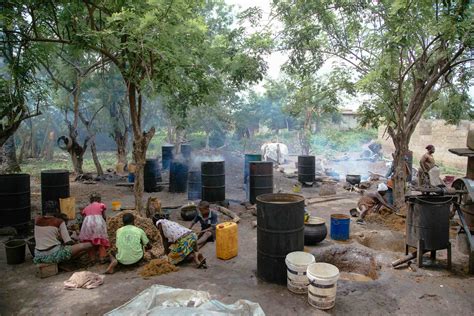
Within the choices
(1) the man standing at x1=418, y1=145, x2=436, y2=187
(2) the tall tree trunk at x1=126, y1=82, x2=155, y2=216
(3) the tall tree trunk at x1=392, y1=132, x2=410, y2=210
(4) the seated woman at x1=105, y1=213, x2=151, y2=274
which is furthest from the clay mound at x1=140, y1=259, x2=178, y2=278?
(1) the man standing at x1=418, y1=145, x2=436, y2=187

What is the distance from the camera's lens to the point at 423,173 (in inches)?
398

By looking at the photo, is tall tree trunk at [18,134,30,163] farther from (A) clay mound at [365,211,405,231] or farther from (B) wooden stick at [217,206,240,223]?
(A) clay mound at [365,211,405,231]

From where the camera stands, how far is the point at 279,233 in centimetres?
484

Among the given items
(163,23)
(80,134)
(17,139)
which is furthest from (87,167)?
(163,23)

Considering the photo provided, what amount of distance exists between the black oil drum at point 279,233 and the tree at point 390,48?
406 cm

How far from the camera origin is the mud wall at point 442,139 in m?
16.6

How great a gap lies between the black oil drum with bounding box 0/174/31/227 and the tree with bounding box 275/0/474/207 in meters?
7.87

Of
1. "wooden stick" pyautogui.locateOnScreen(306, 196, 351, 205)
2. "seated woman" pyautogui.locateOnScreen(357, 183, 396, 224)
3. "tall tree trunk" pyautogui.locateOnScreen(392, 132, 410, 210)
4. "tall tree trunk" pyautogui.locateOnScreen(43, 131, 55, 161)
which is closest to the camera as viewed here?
"seated woman" pyautogui.locateOnScreen(357, 183, 396, 224)

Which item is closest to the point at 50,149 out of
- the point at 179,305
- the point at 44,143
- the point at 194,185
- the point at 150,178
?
the point at 44,143

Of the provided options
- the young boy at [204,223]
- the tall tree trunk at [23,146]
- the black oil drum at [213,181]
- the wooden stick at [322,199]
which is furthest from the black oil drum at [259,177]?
the tall tree trunk at [23,146]

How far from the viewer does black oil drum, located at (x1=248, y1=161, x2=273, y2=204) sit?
9.81 m

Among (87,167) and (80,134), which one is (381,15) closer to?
(87,167)

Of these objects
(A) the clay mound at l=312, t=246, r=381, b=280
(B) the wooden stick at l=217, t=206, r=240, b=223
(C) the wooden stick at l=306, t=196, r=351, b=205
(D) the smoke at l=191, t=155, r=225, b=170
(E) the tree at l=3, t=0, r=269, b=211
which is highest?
(E) the tree at l=3, t=0, r=269, b=211

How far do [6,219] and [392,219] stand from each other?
938cm
